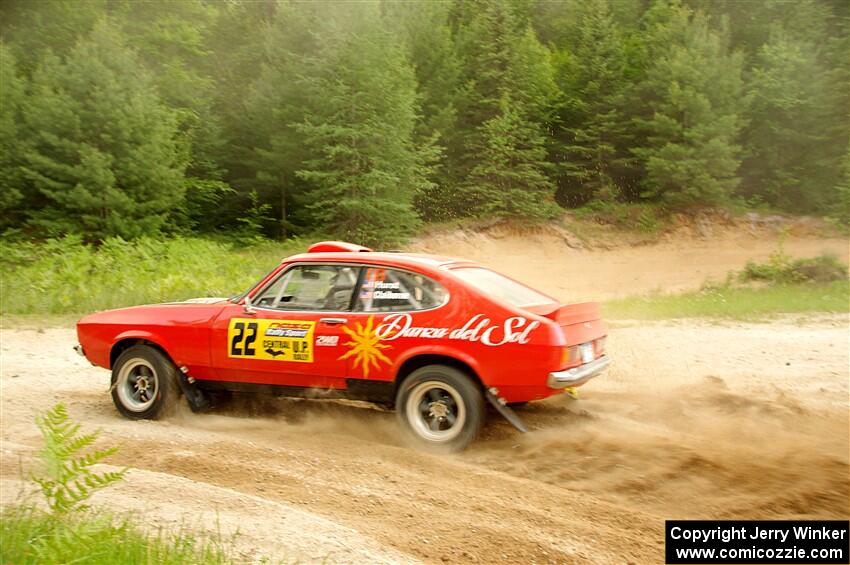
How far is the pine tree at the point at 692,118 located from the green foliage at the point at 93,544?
28307 mm

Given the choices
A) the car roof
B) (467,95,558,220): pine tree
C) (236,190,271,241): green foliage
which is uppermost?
(467,95,558,220): pine tree

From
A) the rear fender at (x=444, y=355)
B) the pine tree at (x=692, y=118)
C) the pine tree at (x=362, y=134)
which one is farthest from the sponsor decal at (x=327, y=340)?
the pine tree at (x=692, y=118)

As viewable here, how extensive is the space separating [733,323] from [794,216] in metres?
21.1

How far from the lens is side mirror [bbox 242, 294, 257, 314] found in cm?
703

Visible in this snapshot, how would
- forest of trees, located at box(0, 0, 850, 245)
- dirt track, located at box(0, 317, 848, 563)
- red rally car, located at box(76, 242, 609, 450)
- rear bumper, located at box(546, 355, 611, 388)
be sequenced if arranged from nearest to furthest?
1. dirt track, located at box(0, 317, 848, 563)
2. rear bumper, located at box(546, 355, 611, 388)
3. red rally car, located at box(76, 242, 609, 450)
4. forest of trees, located at box(0, 0, 850, 245)

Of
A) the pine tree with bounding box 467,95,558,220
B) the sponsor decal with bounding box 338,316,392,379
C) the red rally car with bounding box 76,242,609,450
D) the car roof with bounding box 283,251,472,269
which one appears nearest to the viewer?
the red rally car with bounding box 76,242,609,450

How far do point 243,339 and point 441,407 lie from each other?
6.67ft

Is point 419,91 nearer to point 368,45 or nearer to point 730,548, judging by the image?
point 368,45

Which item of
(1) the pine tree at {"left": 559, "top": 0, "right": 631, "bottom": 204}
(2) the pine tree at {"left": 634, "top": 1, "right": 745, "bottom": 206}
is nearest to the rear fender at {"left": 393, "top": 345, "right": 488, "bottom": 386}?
(2) the pine tree at {"left": 634, "top": 1, "right": 745, "bottom": 206}

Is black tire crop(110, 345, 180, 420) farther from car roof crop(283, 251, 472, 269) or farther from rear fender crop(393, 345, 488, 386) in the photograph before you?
rear fender crop(393, 345, 488, 386)

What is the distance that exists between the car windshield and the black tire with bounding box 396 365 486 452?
2.72 ft

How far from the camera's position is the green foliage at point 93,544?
3.55 m

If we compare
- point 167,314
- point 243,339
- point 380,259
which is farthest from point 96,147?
point 380,259

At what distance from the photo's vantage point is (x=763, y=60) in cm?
3309
